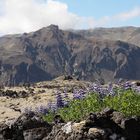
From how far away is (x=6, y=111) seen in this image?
111ft

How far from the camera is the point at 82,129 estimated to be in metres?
12.7

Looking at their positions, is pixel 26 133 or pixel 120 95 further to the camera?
pixel 120 95

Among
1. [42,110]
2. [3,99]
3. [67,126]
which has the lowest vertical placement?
[3,99]

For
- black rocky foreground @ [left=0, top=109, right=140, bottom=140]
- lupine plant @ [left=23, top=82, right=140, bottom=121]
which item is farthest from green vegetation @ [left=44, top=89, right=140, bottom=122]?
black rocky foreground @ [left=0, top=109, right=140, bottom=140]

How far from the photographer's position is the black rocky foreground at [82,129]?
12.6m

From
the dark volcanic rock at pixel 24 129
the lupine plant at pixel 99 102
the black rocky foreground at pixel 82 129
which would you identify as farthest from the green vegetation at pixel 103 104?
the black rocky foreground at pixel 82 129

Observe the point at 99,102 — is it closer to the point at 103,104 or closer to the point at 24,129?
the point at 103,104

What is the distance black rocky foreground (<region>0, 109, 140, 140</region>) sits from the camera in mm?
12594

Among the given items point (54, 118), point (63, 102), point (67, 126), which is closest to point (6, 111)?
point (63, 102)

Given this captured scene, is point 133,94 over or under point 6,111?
over

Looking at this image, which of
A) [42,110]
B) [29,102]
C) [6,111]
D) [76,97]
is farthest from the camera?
[29,102]

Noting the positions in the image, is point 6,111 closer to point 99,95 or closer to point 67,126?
point 99,95

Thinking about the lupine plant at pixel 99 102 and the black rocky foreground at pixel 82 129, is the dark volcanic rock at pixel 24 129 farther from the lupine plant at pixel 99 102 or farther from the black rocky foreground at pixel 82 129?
the lupine plant at pixel 99 102

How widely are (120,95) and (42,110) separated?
15.7 ft
